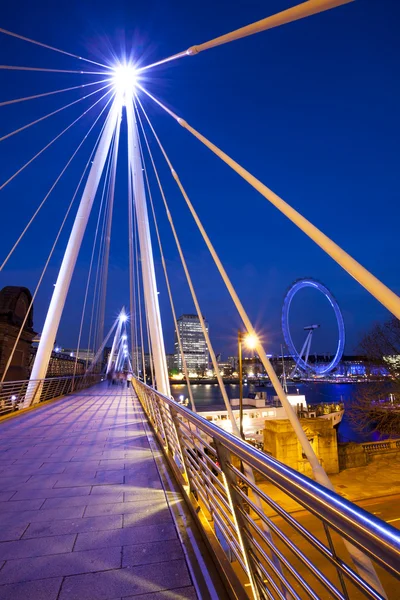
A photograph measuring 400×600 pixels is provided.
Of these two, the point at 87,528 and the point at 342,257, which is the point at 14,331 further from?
the point at 342,257

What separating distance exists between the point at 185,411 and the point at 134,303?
850 inches

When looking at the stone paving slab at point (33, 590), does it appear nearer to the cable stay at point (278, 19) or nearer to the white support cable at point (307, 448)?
the white support cable at point (307, 448)

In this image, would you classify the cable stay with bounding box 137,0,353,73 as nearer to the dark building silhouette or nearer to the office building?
the dark building silhouette

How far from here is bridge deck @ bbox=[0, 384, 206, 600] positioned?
7.14 feet

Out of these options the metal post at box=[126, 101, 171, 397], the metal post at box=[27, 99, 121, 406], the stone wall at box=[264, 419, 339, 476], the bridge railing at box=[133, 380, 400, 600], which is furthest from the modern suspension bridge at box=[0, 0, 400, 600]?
the stone wall at box=[264, 419, 339, 476]

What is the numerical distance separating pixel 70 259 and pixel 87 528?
12.5 m

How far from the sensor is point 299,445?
22.4m

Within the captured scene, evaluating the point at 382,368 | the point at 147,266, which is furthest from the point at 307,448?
the point at 382,368

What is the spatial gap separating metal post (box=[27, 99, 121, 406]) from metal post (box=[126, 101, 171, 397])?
6.80 feet

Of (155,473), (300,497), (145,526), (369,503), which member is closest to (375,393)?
(369,503)

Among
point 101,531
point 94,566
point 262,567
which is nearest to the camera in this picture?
point 262,567

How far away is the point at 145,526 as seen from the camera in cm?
301

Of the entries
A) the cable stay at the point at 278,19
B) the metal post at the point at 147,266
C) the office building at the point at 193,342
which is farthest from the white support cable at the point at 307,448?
the office building at the point at 193,342

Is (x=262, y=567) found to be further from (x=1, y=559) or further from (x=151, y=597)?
(x=1, y=559)
